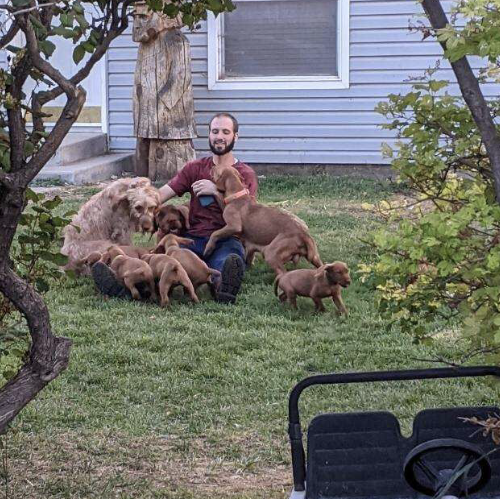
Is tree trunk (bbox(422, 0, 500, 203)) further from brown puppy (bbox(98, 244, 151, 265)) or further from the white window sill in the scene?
the white window sill

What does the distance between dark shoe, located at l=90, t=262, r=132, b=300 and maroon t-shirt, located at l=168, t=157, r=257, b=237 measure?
36.8 inches

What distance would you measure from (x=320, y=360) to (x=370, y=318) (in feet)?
3.29

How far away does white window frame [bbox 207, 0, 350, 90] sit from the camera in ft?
42.5

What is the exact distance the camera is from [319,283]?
21.9 feet

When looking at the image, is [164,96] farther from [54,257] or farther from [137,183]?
[54,257]

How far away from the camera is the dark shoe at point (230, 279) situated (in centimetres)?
717

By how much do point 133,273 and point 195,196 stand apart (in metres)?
1.10

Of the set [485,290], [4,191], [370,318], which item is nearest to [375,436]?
[485,290]

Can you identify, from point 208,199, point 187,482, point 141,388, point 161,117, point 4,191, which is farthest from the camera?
point 161,117

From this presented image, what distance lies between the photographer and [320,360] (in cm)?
584

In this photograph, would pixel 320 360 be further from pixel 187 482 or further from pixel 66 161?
pixel 66 161

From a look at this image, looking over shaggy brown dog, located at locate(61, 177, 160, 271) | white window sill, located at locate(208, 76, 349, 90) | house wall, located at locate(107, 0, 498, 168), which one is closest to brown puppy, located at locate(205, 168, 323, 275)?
shaggy brown dog, located at locate(61, 177, 160, 271)

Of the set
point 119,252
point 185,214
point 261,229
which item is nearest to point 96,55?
point 119,252

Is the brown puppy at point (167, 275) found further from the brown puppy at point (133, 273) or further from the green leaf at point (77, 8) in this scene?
the green leaf at point (77, 8)
